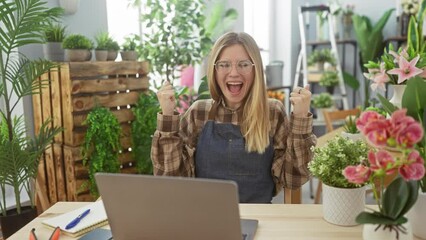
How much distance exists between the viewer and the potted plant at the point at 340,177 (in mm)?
1052

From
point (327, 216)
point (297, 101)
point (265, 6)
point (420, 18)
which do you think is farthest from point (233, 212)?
point (265, 6)

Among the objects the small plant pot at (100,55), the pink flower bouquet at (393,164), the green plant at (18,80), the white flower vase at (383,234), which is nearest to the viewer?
the pink flower bouquet at (393,164)

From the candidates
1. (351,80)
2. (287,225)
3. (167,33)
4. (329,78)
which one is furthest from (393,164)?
(351,80)

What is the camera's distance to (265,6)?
539 centimetres

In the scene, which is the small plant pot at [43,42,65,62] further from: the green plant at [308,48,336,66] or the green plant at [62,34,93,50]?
the green plant at [308,48,336,66]

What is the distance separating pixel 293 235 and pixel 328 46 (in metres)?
4.69

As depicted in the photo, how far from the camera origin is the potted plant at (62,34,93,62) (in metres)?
2.42

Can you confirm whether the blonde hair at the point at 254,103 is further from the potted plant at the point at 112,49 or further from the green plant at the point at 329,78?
the green plant at the point at 329,78

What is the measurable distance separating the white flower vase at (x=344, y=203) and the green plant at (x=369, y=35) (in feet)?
13.0

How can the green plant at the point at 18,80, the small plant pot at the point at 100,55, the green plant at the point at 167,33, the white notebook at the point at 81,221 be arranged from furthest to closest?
the green plant at the point at 167,33
the small plant pot at the point at 100,55
the green plant at the point at 18,80
the white notebook at the point at 81,221

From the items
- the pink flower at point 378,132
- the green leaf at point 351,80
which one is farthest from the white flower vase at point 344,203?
the green leaf at point 351,80

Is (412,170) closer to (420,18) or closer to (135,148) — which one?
(420,18)

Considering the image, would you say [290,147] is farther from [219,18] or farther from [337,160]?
[219,18]

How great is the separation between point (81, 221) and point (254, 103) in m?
0.75
